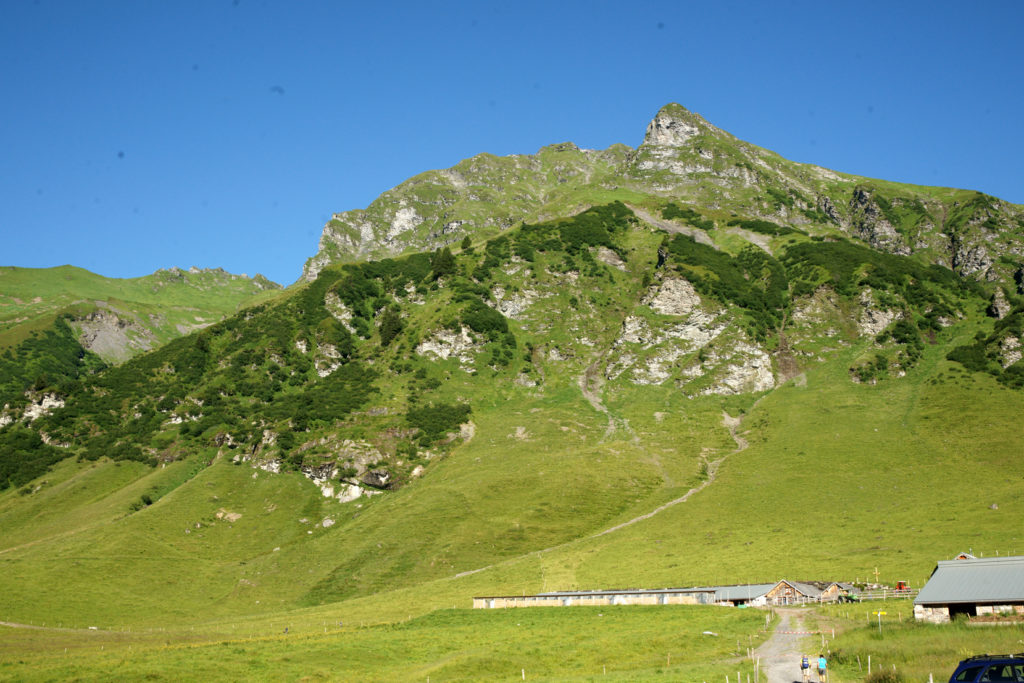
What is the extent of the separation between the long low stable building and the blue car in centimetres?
4988

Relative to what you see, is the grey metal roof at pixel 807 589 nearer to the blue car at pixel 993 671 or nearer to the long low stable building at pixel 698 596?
the long low stable building at pixel 698 596

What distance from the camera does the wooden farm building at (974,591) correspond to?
164ft

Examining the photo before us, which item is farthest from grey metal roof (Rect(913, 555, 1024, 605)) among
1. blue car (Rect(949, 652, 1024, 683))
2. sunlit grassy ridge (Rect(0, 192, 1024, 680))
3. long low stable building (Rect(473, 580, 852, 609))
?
blue car (Rect(949, 652, 1024, 683))

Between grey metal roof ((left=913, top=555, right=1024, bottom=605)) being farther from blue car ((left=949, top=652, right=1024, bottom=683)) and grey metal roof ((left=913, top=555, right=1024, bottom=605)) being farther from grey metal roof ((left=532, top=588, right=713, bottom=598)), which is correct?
blue car ((left=949, top=652, right=1024, bottom=683))

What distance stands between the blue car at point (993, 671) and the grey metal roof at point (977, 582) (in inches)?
1122

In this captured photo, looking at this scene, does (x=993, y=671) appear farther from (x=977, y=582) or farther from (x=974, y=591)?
(x=977, y=582)

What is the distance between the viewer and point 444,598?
9806cm

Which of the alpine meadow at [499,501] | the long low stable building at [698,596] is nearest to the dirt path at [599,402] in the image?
the alpine meadow at [499,501]

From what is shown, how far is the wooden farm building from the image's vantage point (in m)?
50.0

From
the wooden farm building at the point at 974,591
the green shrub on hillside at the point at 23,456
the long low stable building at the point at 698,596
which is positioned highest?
the green shrub on hillside at the point at 23,456

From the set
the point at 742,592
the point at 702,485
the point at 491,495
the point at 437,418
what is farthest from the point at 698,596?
the point at 437,418

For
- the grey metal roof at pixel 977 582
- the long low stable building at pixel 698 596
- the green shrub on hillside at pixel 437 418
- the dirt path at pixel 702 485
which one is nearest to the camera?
the grey metal roof at pixel 977 582

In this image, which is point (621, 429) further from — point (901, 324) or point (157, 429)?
point (157, 429)

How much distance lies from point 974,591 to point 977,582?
4.75ft
